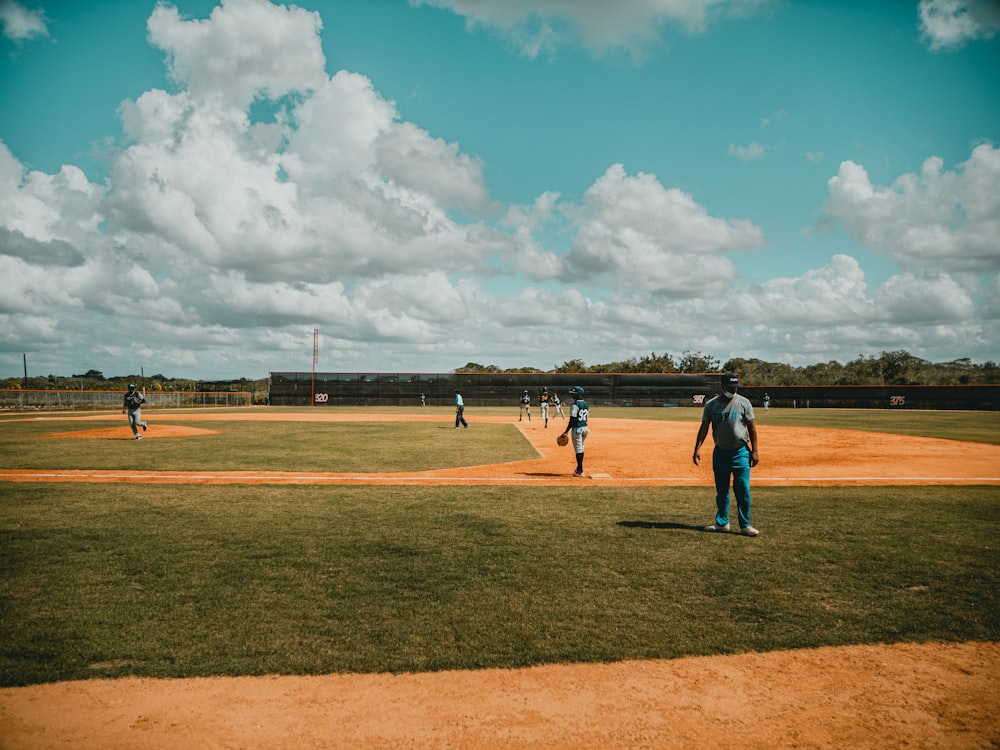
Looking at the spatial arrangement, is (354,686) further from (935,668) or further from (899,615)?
(899,615)

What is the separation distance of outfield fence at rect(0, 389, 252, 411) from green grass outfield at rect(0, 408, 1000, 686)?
4750cm

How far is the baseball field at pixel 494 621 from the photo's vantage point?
344cm

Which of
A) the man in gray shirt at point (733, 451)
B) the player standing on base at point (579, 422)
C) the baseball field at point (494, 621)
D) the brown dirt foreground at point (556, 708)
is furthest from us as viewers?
the player standing on base at point (579, 422)

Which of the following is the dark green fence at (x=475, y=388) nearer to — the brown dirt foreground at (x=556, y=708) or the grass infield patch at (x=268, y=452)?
the grass infield patch at (x=268, y=452)

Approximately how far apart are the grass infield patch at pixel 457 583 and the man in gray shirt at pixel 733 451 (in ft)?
1.08

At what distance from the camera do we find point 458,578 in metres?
5.71

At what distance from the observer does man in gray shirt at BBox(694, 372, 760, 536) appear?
741cm

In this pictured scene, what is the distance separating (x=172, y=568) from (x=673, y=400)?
56.1m

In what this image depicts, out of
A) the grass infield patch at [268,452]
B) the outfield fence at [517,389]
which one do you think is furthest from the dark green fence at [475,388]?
the grass infield patch at [268,452]

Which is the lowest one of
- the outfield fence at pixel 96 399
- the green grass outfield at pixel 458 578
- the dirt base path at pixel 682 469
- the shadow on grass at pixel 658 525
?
the dirt base path at pixel 682 469

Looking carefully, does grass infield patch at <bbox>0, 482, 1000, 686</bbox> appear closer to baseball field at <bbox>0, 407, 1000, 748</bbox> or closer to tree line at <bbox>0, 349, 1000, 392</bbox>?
baseball field at <bbox>0, 407, 1000, 748</bbox>

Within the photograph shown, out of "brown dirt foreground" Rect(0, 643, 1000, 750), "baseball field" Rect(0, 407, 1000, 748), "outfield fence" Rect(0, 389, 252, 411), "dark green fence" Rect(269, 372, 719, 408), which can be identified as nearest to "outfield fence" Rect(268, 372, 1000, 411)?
"dark green fence" Rect(269, 372, 719, 408)

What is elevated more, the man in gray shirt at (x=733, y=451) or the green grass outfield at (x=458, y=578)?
the man in gray shirt at (x=733, y=451)

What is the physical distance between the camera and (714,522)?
7.93m
